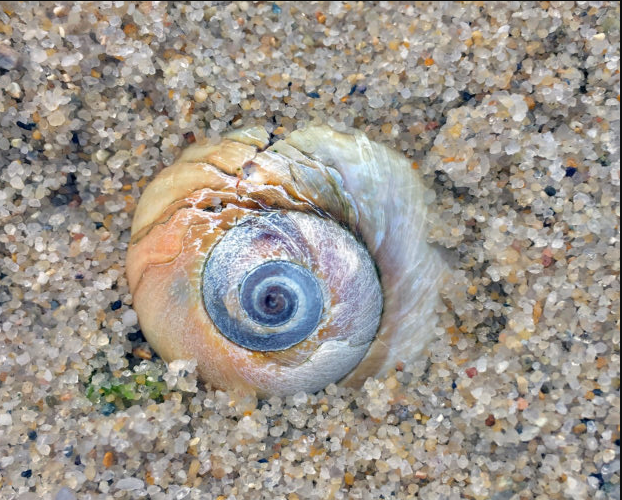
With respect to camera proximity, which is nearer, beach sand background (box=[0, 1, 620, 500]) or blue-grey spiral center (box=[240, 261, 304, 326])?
blue-grey spiral center (box=[240, 261, 304, 326])

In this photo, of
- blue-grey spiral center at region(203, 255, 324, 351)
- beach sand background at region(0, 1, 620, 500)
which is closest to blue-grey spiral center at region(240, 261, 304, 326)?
blue-grey spiral center at region(203, 255, 324, 351)

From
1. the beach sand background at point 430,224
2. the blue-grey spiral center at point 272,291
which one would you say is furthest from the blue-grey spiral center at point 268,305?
the beach sand background at point 430,224

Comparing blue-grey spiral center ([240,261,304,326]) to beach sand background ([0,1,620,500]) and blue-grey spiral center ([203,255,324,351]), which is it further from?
beach sand background ([0,1,620,500])

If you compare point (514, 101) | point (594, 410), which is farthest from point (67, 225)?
point (594, 410)

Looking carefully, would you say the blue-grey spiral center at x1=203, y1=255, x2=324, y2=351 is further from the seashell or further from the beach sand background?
the beach sand background

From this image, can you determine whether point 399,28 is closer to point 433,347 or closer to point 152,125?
point 152,125

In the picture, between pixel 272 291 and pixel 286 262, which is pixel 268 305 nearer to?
pixel 272 291

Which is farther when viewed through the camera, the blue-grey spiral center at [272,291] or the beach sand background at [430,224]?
the beach sand background at [430,224]

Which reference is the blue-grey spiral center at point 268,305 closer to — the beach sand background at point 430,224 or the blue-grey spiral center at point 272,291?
the blue-grey spiral center at point 272,291
